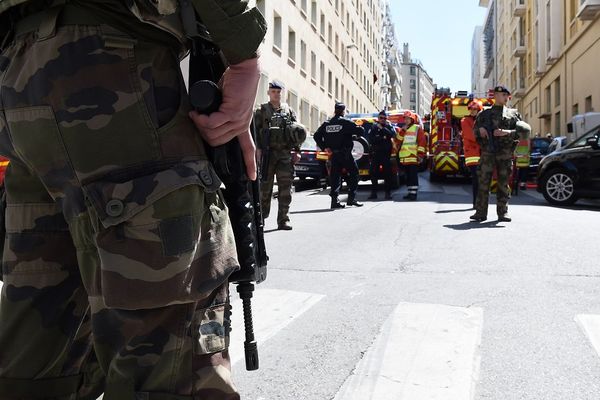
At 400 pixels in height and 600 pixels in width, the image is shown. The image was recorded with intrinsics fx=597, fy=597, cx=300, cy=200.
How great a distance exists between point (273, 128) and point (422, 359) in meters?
5.09

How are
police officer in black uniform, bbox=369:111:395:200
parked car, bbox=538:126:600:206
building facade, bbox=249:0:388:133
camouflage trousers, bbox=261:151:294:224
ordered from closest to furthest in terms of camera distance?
camouflage trousers, bbox=261:151:294:224 < parked car, bbox=538:126:600:206 < police officer in black uniform, bbox=369:111:395:200 < building facade, bbox=249:0:388:133

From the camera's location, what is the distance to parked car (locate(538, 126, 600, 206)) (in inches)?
421

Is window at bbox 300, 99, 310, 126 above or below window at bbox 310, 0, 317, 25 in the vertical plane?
below

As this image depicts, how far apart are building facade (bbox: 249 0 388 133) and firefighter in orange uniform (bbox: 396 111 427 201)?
4.45 metres

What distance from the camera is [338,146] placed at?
10875 millimetres

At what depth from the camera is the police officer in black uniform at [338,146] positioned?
10.7m

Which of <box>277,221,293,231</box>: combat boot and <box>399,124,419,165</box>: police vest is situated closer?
<box>277,221,293,231</box>: combat boot

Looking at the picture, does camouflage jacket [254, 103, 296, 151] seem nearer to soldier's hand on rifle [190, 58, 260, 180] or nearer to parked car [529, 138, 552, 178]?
soldier's hand on rifle [190, 58, 260, 180]

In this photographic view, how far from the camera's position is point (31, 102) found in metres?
1.44

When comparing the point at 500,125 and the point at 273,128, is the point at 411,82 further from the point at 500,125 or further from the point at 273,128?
the point at 273,128

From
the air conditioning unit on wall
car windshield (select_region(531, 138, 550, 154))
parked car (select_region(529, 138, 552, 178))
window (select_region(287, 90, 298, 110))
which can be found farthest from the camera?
window (select_region(287, 90, 298, 110))

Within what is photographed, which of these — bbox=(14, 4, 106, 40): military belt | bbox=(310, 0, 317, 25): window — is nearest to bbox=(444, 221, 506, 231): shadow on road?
bbox=(14, 4, 106, 40): military belt

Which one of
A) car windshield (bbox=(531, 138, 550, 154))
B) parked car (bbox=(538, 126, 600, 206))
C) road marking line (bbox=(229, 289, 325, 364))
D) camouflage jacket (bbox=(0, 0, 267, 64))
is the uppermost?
camouflage jacket (bbox=(0, 0, 267, 64))

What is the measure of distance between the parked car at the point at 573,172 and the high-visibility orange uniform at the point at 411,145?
245 cm
